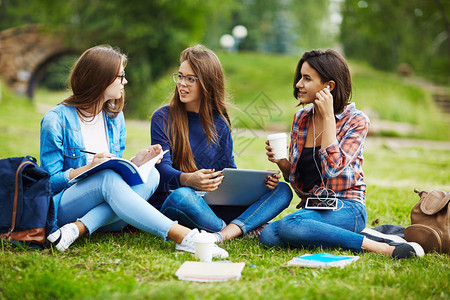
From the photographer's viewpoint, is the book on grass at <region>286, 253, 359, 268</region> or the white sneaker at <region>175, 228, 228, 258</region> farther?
the white sneaker at <region>175, 228, 228, 258</region>

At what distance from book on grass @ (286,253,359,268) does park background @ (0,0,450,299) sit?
0.07 m

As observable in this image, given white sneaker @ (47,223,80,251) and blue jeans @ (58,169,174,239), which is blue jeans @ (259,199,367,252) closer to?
blue jeans @ (58,169,174,239)

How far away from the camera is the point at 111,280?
2.14 meters

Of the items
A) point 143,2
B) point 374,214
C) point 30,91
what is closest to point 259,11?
point 143,2

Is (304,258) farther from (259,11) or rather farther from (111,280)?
(259,11)

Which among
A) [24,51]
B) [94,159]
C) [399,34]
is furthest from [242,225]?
[399,34]

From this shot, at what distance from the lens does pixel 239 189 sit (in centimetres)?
309

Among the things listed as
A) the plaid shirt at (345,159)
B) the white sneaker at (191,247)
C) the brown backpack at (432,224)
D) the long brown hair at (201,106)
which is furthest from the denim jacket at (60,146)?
the brown backpack at (432,224)

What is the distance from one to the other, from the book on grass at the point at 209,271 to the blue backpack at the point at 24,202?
81 centimetres

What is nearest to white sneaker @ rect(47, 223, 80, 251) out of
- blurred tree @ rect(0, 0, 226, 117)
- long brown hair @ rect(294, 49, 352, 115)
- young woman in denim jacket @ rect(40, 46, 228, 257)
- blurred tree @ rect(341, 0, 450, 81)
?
young woman in denim jacket @ rect(40, 46, 228, 257)

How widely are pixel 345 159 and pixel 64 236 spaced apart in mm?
1671

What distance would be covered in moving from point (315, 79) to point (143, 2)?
1637 cm

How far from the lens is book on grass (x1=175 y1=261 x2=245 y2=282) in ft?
7.08

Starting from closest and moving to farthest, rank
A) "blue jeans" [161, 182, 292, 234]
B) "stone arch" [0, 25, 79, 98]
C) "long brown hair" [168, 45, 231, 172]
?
1. "blue jeans" [161, 182, 292, 234]
2. "long brown hair" [168, 45, 231, 172]
3. "stone arch" [0, 25, 79, 98]
